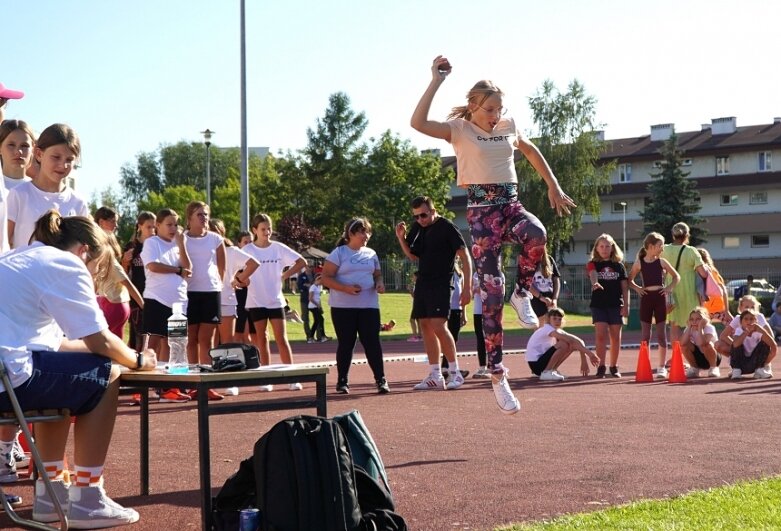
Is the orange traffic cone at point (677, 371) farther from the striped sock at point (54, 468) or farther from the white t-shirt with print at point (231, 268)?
the striped sock at point (54, 468)

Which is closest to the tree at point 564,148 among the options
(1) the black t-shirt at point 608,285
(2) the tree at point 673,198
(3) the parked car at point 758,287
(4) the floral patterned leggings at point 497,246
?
(2) the tree at point 673,198

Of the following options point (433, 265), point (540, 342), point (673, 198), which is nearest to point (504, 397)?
point (433, 265)

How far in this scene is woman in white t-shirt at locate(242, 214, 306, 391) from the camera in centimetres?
1412

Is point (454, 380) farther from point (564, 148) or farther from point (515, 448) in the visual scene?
point (564, 148)

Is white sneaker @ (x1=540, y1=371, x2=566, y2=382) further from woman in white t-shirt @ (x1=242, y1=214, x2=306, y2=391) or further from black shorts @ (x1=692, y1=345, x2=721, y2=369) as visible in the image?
woman in white t-shirt @ (x1=242, y1=214, x2=306, y2=391)

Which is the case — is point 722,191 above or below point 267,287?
above

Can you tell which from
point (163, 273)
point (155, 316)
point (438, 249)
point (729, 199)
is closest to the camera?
point (163, 273)

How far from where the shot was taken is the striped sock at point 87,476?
5664 mm

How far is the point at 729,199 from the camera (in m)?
91.1

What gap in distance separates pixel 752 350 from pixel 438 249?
510 cm

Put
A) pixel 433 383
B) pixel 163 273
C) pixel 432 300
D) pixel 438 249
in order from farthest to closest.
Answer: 1. pixel 433 383
2. pixel 432 300
3. pixel 438 249
4. pixel 163 273

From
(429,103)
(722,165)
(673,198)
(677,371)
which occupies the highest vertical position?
(722,165)

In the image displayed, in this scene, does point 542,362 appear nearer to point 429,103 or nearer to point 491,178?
point 491,178

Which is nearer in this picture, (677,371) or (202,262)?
(202,262)
